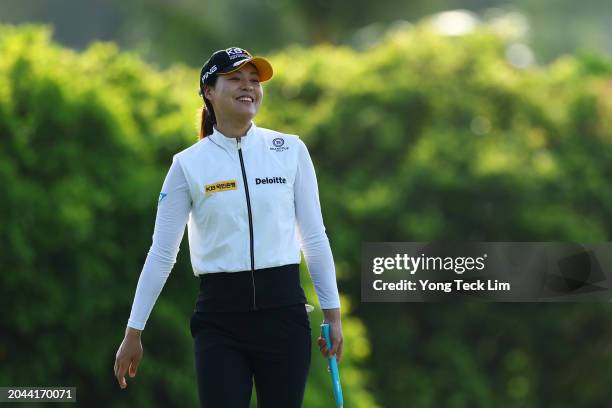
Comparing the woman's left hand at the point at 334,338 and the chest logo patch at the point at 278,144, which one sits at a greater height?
the chest logo patch at the point at 278,144

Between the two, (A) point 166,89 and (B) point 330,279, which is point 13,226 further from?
(B) point 330,279

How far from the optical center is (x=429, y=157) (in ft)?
59.3

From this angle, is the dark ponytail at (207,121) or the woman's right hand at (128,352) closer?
the woman's right hand at (128,352)

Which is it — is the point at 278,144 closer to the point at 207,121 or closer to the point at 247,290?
the point at 207,121

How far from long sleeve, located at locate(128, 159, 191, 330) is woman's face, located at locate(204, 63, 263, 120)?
241mm

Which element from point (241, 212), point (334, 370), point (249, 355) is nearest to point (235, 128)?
point (241, 212)

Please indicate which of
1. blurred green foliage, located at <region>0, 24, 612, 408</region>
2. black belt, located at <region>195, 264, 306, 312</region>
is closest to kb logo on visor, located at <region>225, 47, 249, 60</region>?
black belt, located at <region>195, 264, 306, 312</region>

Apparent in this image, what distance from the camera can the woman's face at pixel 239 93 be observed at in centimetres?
455

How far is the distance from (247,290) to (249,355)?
209 mm

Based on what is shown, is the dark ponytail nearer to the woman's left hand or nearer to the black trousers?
the black trousers

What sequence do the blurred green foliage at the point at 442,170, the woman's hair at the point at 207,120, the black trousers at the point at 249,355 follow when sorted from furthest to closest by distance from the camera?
the blurred green foliage at the point at 442,170, the woman's hair at the point at 207,120, the black trousers at the point at 249,355

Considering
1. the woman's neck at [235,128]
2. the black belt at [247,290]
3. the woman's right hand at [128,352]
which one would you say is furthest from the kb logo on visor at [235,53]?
the woman's right hand at [128,352]

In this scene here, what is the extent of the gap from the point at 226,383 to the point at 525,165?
14.1 meters

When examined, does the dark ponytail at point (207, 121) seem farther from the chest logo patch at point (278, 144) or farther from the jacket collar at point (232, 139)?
the chest logo patch at point (278, 144)
